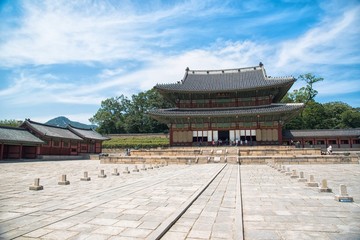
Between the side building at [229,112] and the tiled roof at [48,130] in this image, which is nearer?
the side building at [229,112]

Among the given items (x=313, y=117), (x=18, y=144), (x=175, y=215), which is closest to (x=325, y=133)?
(x=313, y=117)

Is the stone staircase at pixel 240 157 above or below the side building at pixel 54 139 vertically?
below

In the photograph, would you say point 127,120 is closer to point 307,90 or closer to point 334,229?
point 307,90

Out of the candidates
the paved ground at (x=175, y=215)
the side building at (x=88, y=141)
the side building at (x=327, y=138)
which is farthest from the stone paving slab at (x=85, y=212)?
the side building at (x=327, y=138)

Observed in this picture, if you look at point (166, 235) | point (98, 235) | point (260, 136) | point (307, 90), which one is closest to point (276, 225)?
point (166, 235)

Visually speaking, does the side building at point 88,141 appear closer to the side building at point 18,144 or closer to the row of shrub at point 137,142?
the row of shrub at point 137,142

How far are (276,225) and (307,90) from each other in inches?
2672

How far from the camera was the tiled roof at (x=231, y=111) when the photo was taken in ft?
106

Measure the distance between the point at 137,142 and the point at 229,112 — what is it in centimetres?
2788

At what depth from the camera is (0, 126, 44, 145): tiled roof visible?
99.7ft

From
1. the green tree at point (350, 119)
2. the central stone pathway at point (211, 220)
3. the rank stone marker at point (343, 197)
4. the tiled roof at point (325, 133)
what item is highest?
the green tree at point (350, 119)

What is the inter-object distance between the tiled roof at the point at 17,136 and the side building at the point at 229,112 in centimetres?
1646

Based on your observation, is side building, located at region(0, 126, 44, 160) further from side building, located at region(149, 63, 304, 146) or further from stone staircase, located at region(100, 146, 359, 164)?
side building, located at region(149, 63, 304, 146)

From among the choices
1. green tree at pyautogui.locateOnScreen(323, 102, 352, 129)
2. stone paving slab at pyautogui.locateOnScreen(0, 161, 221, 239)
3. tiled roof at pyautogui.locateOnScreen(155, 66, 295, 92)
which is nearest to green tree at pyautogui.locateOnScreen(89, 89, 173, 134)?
tiled roof at pyautogui.locateOnScreen(155, 66, 295, 92)
